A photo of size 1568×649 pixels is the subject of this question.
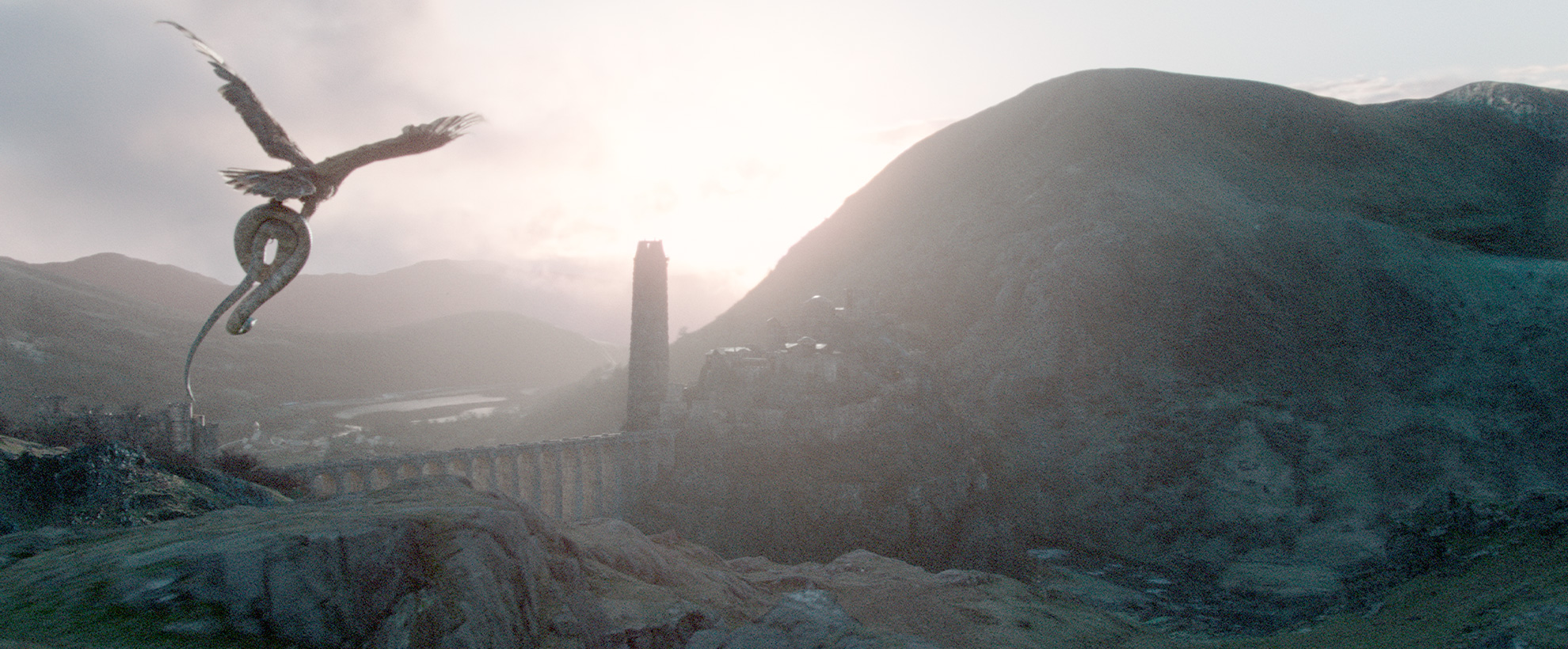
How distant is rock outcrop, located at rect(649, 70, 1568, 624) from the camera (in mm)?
48125

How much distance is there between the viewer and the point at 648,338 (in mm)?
58094

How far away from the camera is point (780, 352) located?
171 ft

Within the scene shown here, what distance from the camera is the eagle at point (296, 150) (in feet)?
34.9

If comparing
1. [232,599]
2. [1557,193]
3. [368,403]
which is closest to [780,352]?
[232,599]

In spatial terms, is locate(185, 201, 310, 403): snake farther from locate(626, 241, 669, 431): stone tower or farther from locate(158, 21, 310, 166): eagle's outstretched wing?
locate(626, 241, 669, 431): stone tower

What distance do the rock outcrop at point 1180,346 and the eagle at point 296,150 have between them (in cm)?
3737

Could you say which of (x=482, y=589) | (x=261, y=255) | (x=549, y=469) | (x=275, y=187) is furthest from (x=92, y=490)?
(x=549, y=469)

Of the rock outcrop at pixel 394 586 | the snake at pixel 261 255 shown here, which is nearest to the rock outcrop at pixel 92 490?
the rock outcrop at pixel 394 586

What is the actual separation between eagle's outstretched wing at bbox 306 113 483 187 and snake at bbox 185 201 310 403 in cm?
85

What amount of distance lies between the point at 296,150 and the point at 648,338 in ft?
154

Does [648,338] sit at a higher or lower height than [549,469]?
higher

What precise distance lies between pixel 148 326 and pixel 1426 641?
4505 inches

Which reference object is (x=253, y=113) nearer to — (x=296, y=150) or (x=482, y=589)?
(x=296, y=150)

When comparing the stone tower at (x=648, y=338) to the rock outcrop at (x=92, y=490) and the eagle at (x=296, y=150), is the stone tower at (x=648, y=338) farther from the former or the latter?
the eagle at (x=296, y=150)
